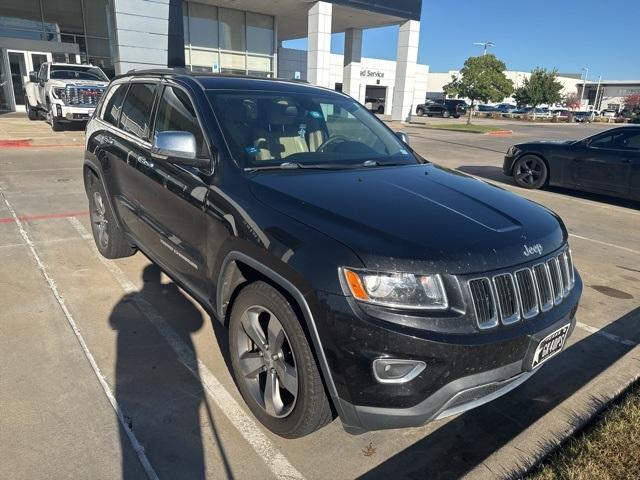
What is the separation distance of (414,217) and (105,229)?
365 centimetres

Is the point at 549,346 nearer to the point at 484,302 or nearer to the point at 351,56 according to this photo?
the point at 484,302

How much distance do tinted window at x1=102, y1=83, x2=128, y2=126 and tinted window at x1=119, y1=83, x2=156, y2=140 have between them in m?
0.15

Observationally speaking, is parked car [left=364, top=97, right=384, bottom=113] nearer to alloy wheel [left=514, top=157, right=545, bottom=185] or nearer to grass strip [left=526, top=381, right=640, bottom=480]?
alloy wheel [left=514, top=157, right=545, bottom=185]

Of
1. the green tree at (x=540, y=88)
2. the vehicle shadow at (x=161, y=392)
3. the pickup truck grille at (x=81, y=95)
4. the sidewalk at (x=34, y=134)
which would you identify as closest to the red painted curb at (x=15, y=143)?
the sidewalk at (x=34, y=134)

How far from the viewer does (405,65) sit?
2708 cm

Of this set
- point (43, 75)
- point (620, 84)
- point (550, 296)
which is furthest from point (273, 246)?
point (620, 84)

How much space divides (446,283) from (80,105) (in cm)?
1549

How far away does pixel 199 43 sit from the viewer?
23.2 m

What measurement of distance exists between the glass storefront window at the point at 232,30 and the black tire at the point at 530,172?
1792 cm

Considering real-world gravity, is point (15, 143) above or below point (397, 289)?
below

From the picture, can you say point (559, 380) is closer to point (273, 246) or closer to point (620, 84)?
point (273, 246)

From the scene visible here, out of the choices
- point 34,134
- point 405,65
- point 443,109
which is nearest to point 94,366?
point 34,134

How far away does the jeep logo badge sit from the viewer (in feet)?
7.88

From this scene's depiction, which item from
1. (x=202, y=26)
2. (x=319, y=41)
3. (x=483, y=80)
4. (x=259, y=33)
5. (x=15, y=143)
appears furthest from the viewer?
(x=483, y=80)
